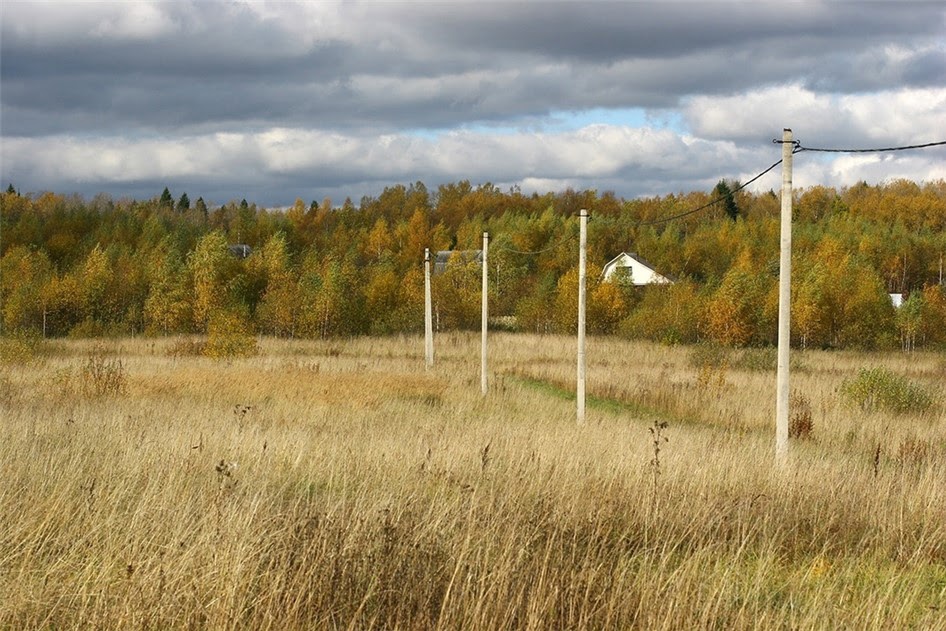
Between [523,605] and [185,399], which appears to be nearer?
[523,605]

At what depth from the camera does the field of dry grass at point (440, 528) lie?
5336mm

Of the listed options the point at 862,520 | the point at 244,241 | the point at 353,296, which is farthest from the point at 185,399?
the point at 244,241

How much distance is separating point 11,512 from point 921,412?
66.0 ft

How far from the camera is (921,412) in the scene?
2184 centimetres

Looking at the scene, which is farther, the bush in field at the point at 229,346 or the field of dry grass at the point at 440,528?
the bush in field at the point at 229,346

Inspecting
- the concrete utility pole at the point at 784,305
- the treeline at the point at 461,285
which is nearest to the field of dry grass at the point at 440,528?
the concrete utility pole at the point at 784,305

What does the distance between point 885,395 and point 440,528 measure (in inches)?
720

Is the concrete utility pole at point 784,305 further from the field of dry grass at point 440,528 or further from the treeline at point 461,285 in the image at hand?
the treeline at point 461,285

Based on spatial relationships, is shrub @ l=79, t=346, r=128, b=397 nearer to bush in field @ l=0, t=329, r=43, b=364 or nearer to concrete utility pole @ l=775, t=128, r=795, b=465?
bush in field @ l=0, t=329, r=43, b=364

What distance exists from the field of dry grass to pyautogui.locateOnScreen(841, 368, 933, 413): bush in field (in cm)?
601

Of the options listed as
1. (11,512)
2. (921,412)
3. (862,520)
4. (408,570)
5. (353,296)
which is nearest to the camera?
(408,570)

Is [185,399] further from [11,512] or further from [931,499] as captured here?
[931,499]

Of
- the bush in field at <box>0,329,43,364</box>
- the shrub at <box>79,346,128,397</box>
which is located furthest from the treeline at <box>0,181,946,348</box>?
the shrub at <box>79,346,128,397</box>

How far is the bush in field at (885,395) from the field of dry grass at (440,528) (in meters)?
6.01
